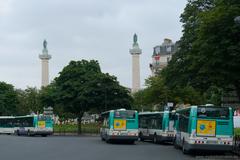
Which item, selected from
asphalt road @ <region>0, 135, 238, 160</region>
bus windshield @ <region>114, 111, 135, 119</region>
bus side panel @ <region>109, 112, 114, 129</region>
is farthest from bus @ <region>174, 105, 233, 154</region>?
bus side panel @ <region>109, 112, 114, 129</region>

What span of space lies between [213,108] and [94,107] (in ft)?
153

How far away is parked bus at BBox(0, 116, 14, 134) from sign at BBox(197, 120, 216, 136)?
5143cm

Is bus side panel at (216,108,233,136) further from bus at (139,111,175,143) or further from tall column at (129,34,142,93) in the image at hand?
tall column at (129,34,142,93)

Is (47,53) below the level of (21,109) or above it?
above

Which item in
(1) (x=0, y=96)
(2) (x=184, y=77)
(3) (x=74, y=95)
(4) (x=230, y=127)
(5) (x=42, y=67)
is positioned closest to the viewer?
(4) (x=230, y=127)

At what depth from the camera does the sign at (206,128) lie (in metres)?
29.1

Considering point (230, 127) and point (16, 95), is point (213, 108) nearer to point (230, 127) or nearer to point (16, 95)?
point (230, 127)

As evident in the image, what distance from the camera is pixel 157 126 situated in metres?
46.2

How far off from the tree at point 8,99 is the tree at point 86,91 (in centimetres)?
3840

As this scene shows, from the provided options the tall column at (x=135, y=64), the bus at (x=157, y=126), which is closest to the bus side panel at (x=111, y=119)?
the bus at (x=157, y=126)

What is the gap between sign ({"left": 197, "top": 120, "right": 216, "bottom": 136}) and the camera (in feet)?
95.5

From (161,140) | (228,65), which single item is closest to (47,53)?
(161,140)

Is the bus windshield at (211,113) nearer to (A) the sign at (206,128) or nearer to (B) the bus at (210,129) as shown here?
(B) the bus at (210,129)

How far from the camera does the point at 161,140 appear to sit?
4538 centimetres
